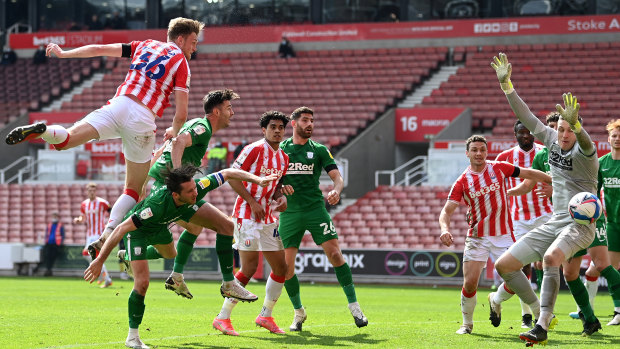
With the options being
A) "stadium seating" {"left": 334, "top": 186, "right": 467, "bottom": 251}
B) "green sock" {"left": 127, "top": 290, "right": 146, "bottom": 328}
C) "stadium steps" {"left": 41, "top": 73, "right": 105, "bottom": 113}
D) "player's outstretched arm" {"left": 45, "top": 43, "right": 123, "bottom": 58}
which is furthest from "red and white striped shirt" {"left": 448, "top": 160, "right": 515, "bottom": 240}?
"stadium steps" {"left": 41, "top": 73, "right": 105, "bottom": 113}

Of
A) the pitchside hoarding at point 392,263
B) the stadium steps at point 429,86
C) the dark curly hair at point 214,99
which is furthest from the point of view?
the stadium steps at point 429,86

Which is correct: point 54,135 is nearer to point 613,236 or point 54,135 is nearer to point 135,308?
point 135,308

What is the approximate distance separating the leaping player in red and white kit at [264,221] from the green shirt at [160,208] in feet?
4.24

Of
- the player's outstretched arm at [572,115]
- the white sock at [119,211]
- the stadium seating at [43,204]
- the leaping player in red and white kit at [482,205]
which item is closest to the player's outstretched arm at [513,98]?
the player's outstretched arm at [572,115]

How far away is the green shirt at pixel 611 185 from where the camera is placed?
11445mm

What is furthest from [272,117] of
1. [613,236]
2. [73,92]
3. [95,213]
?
[73,92]

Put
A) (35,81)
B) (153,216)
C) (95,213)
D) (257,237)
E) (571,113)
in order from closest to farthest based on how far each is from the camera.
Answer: (571,113)
(153,216)
(257,237)
(95,213)
(35,81)

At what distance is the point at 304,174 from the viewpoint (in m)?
10.7

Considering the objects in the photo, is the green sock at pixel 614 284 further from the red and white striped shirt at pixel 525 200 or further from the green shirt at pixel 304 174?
the green shirt at pixel 304 174

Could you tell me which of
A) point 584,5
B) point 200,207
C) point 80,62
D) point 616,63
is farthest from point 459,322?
point 80,62

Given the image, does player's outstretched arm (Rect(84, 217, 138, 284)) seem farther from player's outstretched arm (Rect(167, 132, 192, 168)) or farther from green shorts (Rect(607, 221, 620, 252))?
green shorts (Rect(607, 221, 620, 252))

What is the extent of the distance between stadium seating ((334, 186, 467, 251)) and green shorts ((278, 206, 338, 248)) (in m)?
13.7

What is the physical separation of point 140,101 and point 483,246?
4.14m

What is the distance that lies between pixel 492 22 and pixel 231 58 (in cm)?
998
